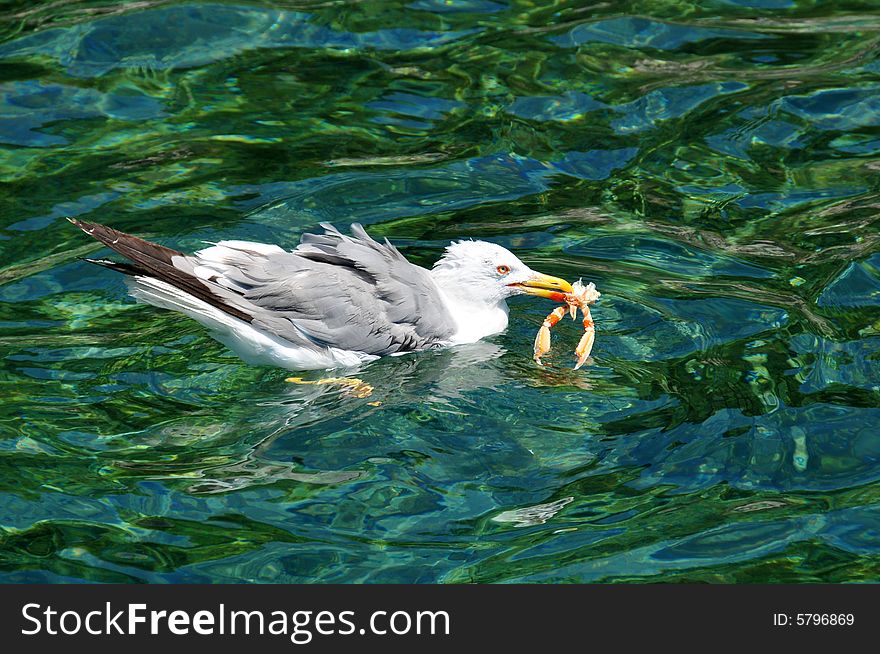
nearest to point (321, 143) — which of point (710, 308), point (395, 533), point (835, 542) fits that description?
point (710, 308)

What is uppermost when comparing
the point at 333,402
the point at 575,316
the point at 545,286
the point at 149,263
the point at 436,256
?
the point at 149,263

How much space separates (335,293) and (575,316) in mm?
1362

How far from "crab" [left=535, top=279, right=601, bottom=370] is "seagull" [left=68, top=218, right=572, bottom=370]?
7cm

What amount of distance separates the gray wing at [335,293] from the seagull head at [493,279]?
13.2 inches

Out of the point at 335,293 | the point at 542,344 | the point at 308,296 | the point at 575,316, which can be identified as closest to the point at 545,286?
the point at 575,316

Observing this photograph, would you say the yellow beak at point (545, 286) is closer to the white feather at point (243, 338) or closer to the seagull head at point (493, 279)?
the seagull head at point (493, 279)

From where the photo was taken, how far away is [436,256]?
7941 millimetres

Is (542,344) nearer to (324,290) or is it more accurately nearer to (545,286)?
(545,286)

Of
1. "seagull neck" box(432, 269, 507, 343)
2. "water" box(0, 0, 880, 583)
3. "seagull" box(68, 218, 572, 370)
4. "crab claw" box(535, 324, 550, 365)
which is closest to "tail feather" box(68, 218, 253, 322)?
"seagull" box(68, 218, 572, 370)

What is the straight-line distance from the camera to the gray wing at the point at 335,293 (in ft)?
21.5

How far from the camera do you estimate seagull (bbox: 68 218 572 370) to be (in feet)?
20.6

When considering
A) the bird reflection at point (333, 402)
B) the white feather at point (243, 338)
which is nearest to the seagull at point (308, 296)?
the white feather at point (243, 338)

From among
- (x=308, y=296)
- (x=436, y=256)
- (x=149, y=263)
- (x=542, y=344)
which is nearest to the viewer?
(x=149, y=263)

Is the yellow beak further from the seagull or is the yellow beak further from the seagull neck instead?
the seagull neck
